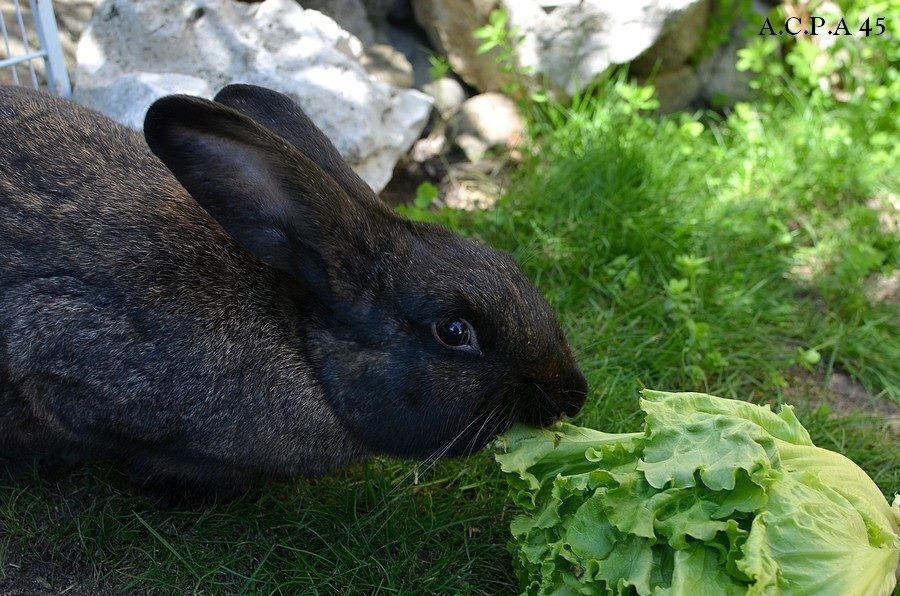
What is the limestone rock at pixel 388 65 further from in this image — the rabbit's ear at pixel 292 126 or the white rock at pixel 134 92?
the rabbit's ear at pixel 292 126

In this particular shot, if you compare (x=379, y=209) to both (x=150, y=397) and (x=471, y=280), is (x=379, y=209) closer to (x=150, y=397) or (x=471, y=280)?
(x=471, y=280)

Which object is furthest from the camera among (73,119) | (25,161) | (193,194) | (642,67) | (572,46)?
(642,67)

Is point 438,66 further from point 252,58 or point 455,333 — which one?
point 455,333

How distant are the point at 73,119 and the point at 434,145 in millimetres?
3162

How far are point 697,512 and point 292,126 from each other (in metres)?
2.03

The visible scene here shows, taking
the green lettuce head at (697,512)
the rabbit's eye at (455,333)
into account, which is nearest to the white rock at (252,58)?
the rabbit's eye at (455,333)

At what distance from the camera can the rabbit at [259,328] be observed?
3.15 m

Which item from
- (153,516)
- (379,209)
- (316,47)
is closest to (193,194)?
(379,209)

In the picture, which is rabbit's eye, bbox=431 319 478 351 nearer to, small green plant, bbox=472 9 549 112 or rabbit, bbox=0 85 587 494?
rabbit, bbox=0 85 587 494

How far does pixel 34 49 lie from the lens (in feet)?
18.9

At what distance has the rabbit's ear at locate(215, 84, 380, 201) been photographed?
11.5 feet

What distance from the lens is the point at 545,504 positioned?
3.12 metres

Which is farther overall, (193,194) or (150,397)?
(150,397)

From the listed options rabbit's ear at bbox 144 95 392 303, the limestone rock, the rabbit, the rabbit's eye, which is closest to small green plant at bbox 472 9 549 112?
the limestone rock
